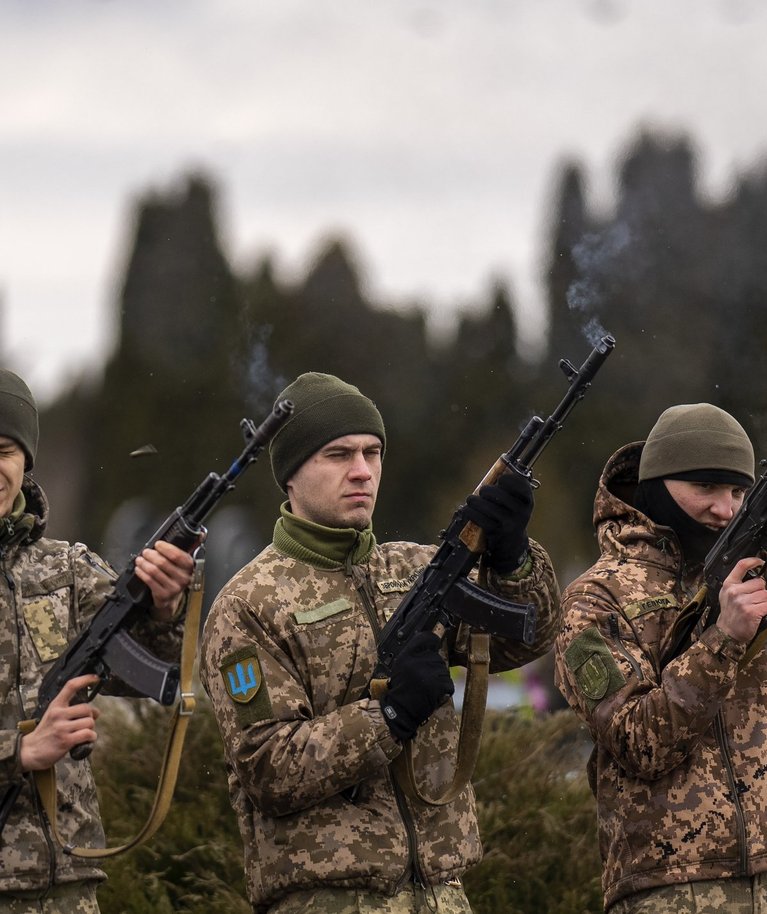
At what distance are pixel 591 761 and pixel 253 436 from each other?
59.7 inches

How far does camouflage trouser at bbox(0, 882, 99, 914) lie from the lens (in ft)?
14.9

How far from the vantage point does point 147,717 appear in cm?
763

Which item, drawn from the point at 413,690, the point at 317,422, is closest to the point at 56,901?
the point at 413,690

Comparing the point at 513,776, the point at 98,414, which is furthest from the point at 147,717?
the point at 98,414

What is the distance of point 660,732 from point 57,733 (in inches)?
69.3

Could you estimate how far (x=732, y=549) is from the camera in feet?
15.6

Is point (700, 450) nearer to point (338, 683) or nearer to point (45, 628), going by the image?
point (338, 683)

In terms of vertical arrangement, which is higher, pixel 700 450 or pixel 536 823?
pixel 700 450

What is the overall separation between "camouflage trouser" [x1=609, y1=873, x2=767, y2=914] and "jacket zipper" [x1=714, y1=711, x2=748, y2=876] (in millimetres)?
63

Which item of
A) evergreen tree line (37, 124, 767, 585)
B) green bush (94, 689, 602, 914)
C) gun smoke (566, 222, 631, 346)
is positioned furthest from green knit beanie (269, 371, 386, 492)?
gun smoke (566, 222, 631, 346)

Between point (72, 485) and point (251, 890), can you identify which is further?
point (72, 485)

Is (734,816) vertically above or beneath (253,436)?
beneath

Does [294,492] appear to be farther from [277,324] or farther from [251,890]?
[277,324]

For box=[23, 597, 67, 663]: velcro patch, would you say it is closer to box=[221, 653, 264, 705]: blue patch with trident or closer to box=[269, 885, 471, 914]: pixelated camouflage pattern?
box=[221, 653, 264, 705]: blue patch with trident
